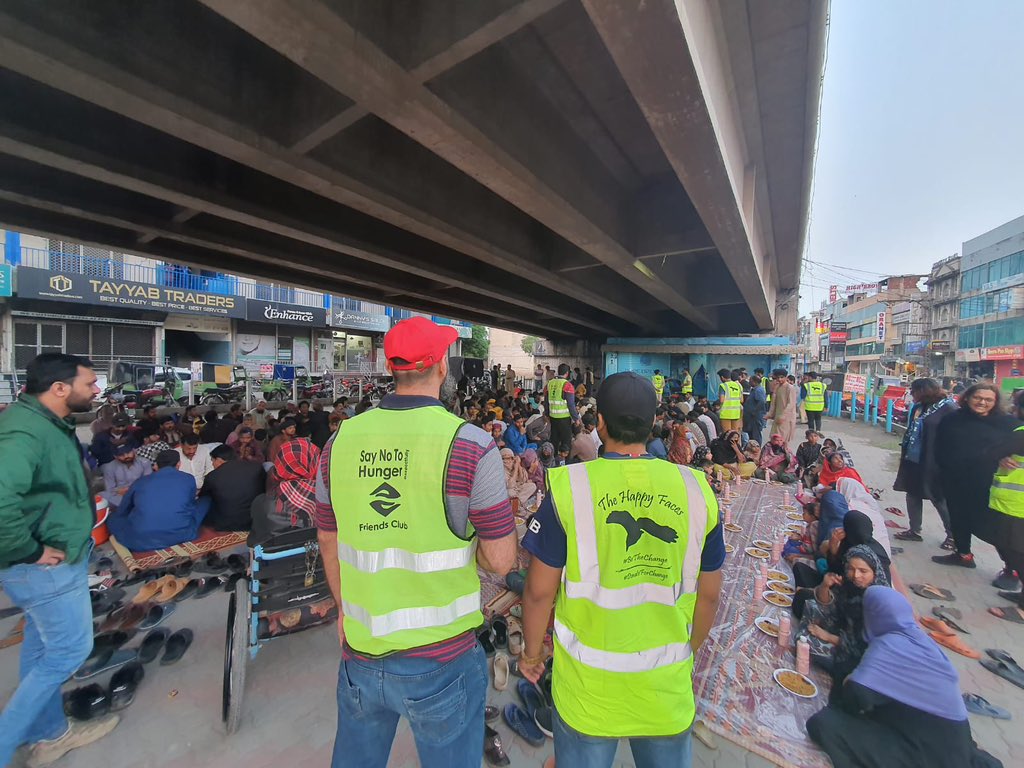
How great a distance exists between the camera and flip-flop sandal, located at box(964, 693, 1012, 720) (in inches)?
107

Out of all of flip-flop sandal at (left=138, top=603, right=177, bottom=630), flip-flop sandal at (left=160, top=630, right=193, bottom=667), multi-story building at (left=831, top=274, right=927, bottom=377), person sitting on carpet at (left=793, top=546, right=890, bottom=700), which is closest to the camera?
person sitting on carpet at (left=793, top=546, right=890, bottom=700)

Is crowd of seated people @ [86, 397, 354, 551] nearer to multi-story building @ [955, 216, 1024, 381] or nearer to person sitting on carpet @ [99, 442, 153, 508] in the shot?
person sitting on carpet @ [99, 442, 153, 508]

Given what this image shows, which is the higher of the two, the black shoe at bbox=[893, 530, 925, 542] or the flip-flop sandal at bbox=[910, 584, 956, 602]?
the black shoe at bbox=[893, 530, 925, 542]

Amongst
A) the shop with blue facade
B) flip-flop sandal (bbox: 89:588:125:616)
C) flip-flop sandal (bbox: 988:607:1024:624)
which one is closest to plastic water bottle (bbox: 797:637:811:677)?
flip-flop sandal (bbox: 988:607:1024:624)

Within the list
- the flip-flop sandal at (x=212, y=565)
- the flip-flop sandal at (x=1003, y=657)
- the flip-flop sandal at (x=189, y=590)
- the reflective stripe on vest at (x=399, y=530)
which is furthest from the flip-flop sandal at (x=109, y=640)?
the flip-flop sandal at (x=1003, y=657)

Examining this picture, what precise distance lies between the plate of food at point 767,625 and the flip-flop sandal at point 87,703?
15.0 ft

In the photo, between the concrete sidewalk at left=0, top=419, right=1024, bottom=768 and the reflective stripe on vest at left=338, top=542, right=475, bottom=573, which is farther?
the concrete sidewalk at left=0, top=419, right=1024, bottom=768

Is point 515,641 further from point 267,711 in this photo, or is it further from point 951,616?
point 951,616

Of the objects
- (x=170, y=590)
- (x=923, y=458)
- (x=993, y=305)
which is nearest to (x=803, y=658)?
(x=923, y=458)

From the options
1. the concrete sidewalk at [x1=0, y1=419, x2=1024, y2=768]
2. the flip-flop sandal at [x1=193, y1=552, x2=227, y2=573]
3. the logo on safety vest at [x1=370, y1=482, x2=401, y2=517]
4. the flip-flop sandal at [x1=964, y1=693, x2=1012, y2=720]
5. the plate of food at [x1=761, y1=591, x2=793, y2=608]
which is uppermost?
the logo on safety vest at [x1=370, y1=482, x2=401, y2=517]

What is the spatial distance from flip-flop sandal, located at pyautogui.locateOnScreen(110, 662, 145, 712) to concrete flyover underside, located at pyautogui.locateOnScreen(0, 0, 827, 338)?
4.08 m

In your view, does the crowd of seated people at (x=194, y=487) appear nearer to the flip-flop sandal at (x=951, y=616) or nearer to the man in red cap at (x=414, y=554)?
the man in red cap at (x=414, y=554)

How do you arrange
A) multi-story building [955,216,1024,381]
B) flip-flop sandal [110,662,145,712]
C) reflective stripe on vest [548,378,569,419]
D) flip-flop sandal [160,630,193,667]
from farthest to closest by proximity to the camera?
multi-story building [955,216,1024,381]
reflective stripe on vest [548,378,569,419]
flip-flop sandal [160,630,193,667]
flip-flop sandal [110,662,145,712]

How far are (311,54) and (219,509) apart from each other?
175 inches
